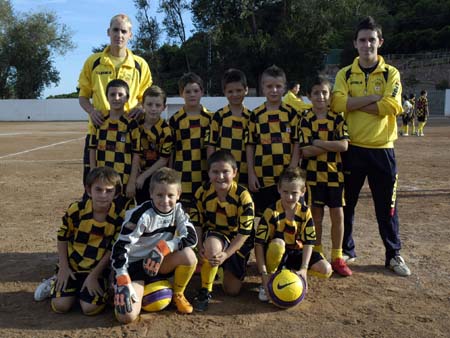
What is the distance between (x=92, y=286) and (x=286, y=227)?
5.73ft

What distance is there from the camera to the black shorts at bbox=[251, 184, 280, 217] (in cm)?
461

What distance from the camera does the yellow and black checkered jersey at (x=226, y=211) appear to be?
13.6ft

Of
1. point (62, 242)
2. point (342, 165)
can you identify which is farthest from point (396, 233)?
point (62, 242)

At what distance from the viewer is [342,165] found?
4.65 m

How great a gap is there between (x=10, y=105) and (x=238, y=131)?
40.8m

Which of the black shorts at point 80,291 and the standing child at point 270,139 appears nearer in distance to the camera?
the black shorts at point 80,291

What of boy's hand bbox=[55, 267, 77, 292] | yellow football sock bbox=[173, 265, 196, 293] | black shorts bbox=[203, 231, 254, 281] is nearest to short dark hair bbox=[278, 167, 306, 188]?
black shorts bbox=[203, 231, 254, 281]

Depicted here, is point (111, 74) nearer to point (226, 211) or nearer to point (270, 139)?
point (270, 139)

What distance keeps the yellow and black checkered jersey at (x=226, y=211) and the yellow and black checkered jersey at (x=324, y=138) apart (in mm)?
770

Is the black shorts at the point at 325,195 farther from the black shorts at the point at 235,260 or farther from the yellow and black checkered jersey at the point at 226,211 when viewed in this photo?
the black shorts at the point at 235,260

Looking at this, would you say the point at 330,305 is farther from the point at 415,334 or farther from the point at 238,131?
the point at 238,131

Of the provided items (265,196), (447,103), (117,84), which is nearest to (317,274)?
(265,196)

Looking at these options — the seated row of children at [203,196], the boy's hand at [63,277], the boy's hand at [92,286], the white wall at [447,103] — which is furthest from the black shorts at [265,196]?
the white wall at [447,103]

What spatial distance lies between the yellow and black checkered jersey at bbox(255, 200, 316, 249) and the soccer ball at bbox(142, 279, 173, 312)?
93 cm
